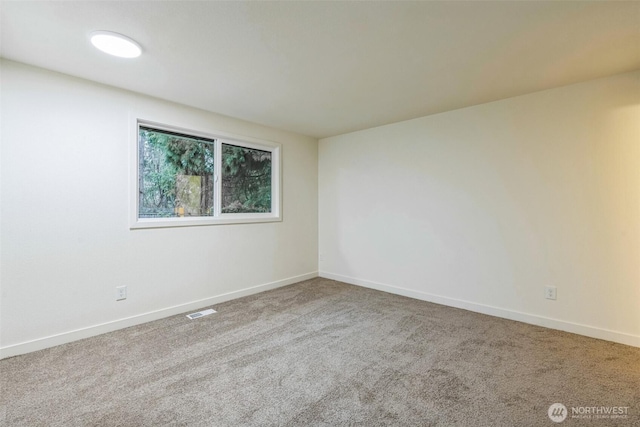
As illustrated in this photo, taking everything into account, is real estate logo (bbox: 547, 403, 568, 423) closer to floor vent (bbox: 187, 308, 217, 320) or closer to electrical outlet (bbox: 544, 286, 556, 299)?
electrical outlet (bbox: 544, 286, 556, 299)

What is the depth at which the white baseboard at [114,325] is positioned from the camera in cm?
223

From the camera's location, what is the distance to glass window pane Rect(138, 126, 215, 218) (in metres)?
2.95

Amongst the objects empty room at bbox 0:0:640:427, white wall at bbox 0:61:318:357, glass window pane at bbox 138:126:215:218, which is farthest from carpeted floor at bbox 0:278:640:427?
glass window pane at bbox 138:126:215:218

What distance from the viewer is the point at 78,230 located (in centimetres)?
247

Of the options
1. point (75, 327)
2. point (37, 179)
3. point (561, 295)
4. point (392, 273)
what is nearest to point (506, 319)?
point (561, 295)

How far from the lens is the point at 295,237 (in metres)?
4.34

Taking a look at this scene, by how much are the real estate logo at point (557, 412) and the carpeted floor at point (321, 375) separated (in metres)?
0.03

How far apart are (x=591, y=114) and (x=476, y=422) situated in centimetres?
269

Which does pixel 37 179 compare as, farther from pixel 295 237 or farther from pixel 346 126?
pixel 346 126

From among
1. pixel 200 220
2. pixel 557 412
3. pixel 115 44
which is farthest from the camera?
pixel 200 220

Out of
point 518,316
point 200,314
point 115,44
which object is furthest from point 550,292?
point 115,44

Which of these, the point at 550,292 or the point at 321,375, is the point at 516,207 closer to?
the point at 550,292

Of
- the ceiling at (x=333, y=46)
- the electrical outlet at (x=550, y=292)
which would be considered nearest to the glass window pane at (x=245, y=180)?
the ceiling at (x=333, y=46)

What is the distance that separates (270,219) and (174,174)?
52.3 inches
